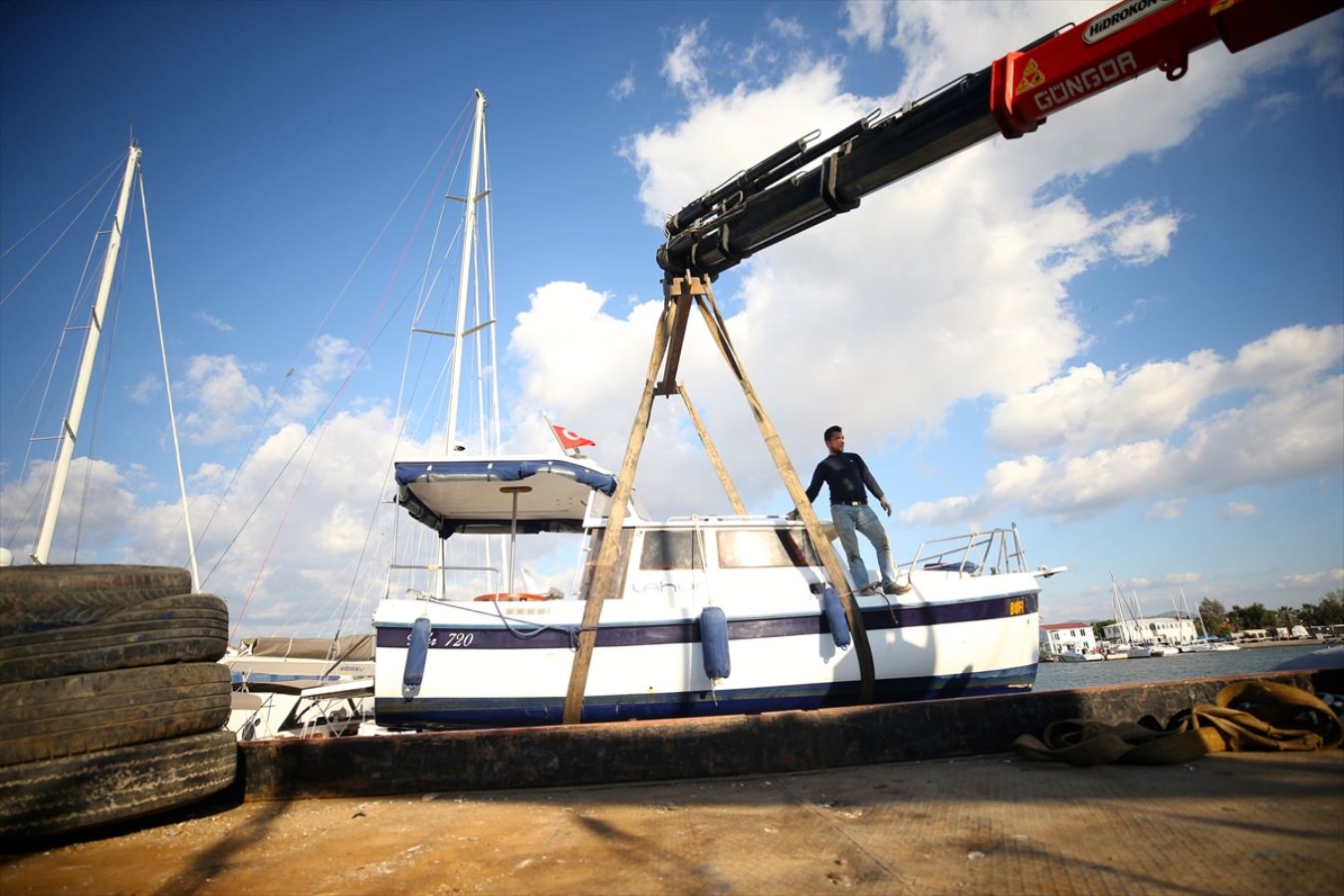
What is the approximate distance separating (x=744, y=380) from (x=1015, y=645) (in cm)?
443

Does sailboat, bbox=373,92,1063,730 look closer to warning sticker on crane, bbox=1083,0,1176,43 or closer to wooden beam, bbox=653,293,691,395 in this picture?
wooden beam, bbox=653,293,691,395

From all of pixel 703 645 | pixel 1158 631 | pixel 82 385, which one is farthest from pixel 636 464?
pixel 1158 631

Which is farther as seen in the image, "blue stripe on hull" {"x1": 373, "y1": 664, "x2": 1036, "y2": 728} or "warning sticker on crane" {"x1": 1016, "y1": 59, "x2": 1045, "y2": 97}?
"blue stripe on hull" {"x1": 373, "y1": 664, "x2": 1036, "y2": 728}

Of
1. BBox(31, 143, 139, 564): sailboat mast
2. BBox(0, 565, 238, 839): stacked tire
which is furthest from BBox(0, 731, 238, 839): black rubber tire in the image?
BBox(31, 143, 139, 564): sailboat mast

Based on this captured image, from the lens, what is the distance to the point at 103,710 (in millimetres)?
3004

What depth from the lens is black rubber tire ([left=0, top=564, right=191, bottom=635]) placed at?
10.2 ft

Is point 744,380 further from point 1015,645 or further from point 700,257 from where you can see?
point 1015,645

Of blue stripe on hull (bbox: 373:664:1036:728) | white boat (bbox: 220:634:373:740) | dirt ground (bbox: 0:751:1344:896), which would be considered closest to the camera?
dirt ground (bbox: 0:751:1344:896)

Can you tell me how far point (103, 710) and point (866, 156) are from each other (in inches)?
249

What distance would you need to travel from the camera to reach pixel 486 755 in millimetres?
3789

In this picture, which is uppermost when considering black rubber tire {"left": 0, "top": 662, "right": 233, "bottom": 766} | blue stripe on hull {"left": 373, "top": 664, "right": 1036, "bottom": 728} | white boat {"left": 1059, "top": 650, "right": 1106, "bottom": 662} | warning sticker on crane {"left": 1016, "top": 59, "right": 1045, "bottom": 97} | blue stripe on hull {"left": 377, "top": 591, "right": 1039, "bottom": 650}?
warning sticker on crane {"left": 1016, "top": 59, "right": 1045, "bottom": 97}

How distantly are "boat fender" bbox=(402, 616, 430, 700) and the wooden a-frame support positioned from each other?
5.54 feet

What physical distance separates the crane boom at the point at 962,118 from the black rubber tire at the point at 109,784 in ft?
19.4

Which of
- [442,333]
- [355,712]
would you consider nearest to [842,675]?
[355,712]
